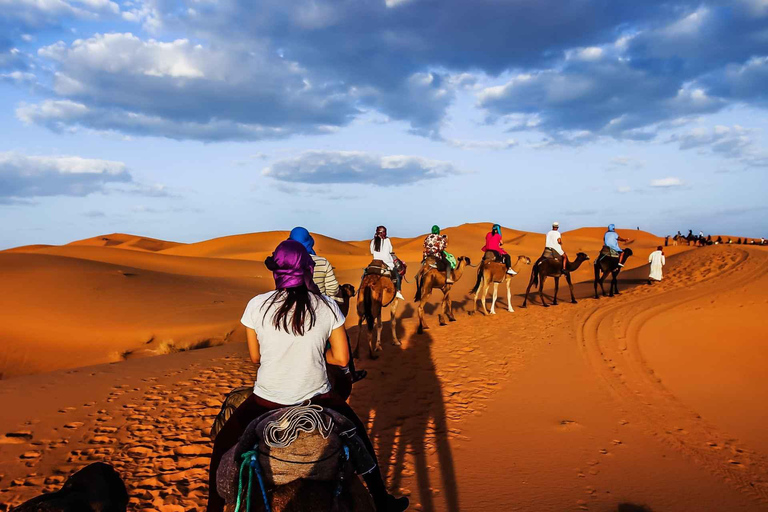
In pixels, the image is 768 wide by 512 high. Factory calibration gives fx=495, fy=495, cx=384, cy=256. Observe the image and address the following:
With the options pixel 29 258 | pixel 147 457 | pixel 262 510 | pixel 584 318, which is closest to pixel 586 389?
pixel 584 318

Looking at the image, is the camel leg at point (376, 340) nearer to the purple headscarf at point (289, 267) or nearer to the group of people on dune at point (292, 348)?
the group of people on dune at point (292, 348)

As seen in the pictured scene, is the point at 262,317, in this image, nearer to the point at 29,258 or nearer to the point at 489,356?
the point at 489,356

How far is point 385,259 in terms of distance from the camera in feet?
37.8

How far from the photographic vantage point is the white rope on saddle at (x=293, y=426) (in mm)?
2585

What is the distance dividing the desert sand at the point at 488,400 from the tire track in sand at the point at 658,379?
0.14 ft

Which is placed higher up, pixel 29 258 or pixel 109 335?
pixel 29 258

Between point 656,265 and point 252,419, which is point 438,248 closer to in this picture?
point 252,419

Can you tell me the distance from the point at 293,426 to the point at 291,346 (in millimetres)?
674

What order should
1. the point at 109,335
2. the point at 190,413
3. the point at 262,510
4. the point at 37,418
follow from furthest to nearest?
1. the point at 109,335
2. the point at 190,413
3. the point at 37,418
4. the point at 262,510

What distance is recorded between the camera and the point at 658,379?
943cm

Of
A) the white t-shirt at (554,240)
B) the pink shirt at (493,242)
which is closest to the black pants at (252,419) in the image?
the pink shirt at (493,242)

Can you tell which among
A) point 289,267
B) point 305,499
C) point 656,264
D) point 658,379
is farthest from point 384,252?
point 656,264

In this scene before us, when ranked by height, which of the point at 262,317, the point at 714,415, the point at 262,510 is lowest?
the point at 714,415

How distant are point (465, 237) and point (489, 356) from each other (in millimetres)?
50416
